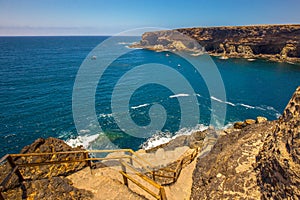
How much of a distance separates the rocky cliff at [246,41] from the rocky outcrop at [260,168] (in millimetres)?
81814

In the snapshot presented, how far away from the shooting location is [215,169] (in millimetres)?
10680

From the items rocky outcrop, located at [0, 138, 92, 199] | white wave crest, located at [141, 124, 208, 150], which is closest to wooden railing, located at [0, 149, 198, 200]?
rocky outcrop, located at [0, 138, 92, 199]

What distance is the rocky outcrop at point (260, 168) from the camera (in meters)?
7.04

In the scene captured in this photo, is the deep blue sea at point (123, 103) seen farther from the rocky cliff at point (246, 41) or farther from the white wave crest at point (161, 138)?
the rocky cliff at point (246, 41)

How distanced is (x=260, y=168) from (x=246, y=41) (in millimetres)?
90075

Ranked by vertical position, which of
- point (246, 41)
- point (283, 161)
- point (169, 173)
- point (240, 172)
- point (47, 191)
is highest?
point (246, 41)

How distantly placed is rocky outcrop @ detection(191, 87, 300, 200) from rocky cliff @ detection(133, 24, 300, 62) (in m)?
81.8

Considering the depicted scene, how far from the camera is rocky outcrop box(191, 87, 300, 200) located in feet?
23.1

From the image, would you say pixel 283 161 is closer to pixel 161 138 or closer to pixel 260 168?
pixel 260 168

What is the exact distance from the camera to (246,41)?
85.6 m

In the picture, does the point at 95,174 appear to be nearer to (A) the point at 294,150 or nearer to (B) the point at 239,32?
(A) the point at 294,150

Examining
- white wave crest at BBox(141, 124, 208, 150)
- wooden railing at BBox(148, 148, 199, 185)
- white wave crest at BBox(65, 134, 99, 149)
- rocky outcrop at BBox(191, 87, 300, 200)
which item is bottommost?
white wave crest at BBox(141, 124, 208, 150)

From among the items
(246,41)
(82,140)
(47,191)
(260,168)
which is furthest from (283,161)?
(246,41)

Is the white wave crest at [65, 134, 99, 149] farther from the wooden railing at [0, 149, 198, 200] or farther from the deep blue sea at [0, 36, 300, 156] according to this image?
the wooden railing at [0, 149, 198, 200]
